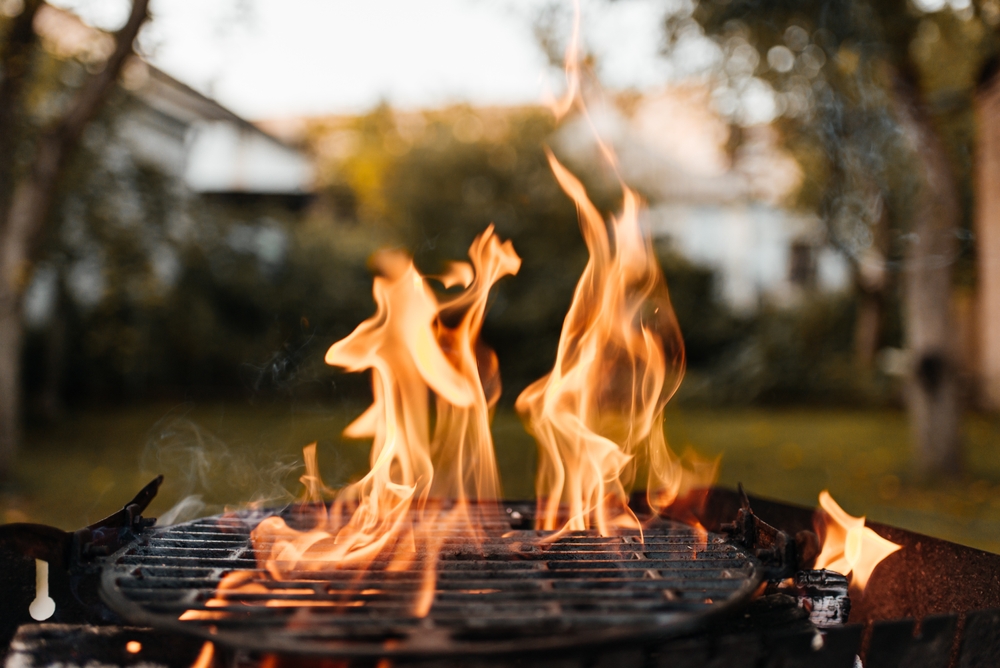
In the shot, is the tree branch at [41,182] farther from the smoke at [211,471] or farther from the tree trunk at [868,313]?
the tree trunk at [868,313]

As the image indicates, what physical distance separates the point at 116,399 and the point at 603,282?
35.9 ft

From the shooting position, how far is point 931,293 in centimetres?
639

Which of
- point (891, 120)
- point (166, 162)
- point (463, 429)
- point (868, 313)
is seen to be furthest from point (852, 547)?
point (868, 313)

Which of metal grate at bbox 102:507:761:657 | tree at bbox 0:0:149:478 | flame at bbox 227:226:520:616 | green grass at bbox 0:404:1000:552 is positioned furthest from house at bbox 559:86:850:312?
metal grate at bbox 102:507:761:657

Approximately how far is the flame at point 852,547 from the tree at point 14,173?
531 cm

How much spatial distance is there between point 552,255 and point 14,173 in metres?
8.58

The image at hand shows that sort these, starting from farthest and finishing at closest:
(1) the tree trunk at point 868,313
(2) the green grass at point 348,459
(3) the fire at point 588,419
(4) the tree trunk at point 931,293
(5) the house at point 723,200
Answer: (1) the tree trunk at point 868,313
(5) the house at point 723,200
(4) the tree trunk at point 931,293
(2) the green grass at point 348,459
(3) the fire at point 588,419

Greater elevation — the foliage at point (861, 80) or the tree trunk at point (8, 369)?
the foliage at point (861, 80)

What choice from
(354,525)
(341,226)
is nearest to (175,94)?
(341,226)

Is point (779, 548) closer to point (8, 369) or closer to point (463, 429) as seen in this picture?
point (463, 429)

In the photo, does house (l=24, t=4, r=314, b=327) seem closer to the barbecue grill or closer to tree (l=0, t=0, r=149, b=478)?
tree (l=0, t=0, r=149, b=478)

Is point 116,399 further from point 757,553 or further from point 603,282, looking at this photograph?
point 757,553

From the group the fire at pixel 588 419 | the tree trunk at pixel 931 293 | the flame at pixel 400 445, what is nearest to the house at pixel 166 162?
the flame at pixel 400 445

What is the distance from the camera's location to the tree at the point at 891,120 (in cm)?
609
